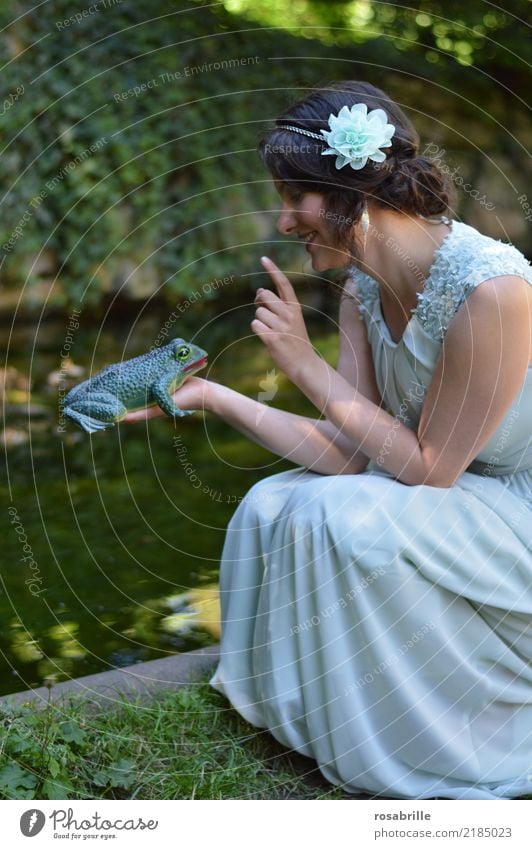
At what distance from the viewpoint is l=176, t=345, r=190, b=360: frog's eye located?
2111 mm

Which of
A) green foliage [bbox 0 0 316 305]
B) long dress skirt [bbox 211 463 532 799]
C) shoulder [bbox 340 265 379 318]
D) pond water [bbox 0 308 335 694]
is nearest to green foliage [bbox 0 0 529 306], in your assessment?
green foliage [bbox 0 0 316 305]

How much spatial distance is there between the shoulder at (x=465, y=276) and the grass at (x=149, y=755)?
90 cm

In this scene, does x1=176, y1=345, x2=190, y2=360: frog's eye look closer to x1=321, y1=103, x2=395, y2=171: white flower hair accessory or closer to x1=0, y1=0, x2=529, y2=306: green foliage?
x1=321, y1=103, x2=395, y2=171: white flower hair accessory

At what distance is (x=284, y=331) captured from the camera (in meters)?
2.06

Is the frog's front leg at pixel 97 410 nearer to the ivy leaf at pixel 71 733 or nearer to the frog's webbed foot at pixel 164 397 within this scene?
the frog's webbed foot at pixel 164 397

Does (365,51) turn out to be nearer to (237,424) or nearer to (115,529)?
(115,529)

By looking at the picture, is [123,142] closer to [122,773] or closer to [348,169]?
[348,169]

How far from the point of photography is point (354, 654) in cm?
192

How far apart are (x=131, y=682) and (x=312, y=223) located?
1.08m

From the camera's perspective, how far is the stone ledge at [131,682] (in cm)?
223

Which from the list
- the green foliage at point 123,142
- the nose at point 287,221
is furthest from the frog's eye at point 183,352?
the green foliage at point 123,142

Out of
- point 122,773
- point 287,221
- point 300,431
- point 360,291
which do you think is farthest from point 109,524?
point 287,221

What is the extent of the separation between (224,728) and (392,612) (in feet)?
1.67

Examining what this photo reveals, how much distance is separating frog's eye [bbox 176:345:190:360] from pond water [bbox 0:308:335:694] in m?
0.92
